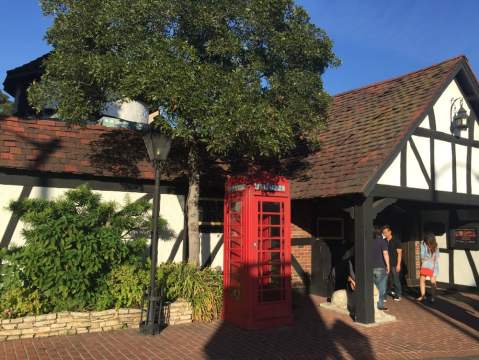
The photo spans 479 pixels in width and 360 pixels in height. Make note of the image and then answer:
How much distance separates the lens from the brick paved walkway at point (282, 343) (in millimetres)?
6332

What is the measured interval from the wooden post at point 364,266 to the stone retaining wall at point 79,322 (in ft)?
10.7

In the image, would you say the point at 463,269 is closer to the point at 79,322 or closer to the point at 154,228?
the point at 154,228

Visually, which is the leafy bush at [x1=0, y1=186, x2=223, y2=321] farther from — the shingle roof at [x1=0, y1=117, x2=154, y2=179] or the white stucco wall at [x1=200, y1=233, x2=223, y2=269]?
the white stucco wall at [x1=200, y1=233, x2=223, y2=269]

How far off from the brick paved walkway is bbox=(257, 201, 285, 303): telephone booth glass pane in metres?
0.69

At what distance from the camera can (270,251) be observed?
8.04m

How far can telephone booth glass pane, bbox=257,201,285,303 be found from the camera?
792cm

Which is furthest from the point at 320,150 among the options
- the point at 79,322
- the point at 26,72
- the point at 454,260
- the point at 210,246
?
the point at 26,72

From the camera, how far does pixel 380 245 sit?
367 inches

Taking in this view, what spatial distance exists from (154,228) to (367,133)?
5586 millimetres

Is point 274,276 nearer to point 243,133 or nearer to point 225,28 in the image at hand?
point 243,133

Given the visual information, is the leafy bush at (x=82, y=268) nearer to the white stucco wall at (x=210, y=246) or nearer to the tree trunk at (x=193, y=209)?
the tree trunk at (x=193, y=209)

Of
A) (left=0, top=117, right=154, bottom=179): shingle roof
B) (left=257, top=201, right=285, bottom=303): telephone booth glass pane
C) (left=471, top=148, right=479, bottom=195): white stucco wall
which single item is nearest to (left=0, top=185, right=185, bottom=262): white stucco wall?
(left=0, top=117, right=154, bottom=179): shingle roof

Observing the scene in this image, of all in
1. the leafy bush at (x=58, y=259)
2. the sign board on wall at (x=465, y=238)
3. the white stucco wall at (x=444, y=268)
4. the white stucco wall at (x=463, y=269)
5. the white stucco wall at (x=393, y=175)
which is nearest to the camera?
the leafy bush at (x=58, y=259)

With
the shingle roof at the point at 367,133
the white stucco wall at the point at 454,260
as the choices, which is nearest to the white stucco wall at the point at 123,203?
the shingle roof at the point at 367,133
